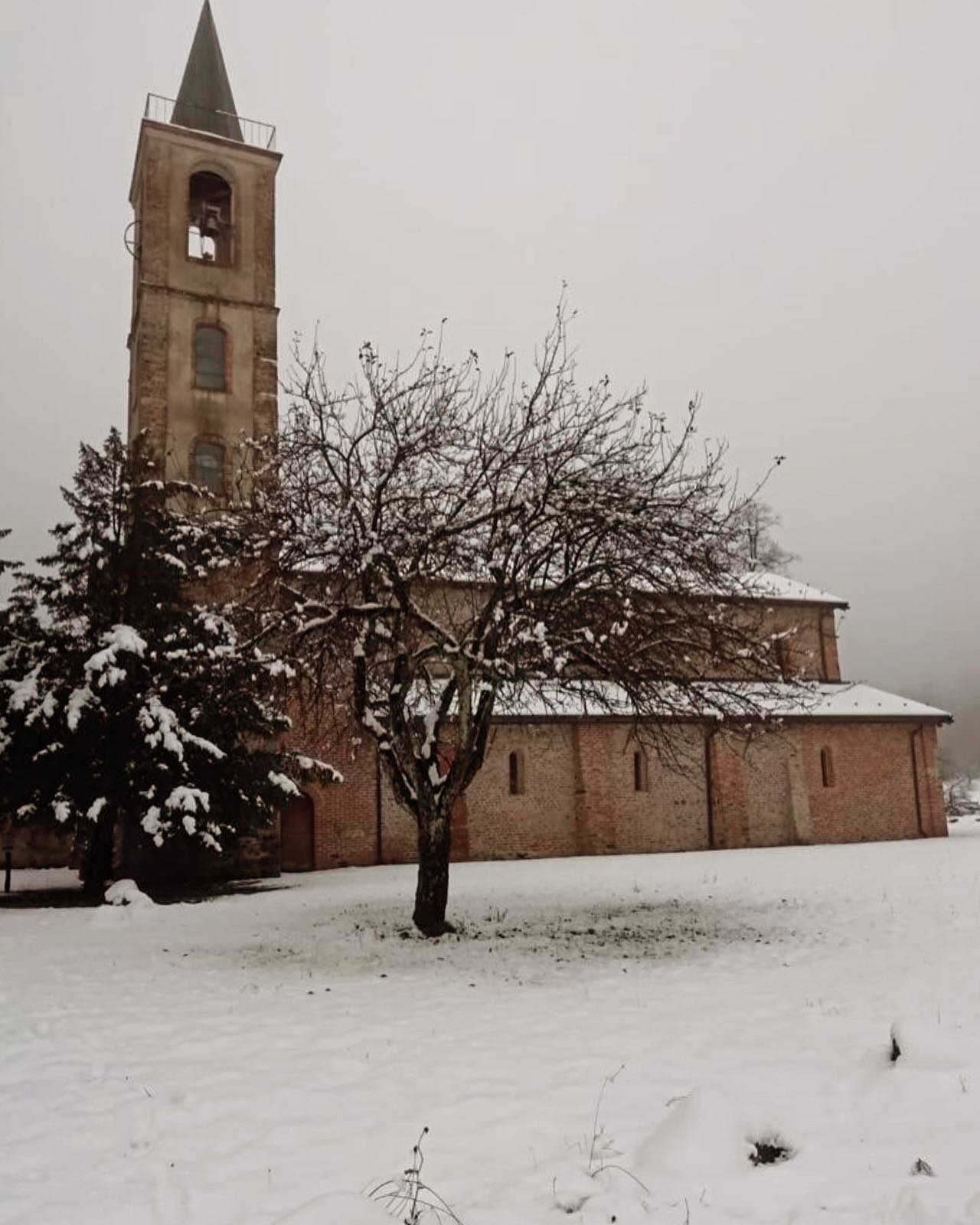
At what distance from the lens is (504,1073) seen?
619 centimetres

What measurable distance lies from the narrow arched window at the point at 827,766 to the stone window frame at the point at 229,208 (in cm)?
2296

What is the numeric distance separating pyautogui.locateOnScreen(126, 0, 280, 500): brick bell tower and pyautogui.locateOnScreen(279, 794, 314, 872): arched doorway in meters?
8.29

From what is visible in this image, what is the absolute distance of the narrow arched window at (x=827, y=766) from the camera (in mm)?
30078

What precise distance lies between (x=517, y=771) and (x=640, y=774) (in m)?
3.87

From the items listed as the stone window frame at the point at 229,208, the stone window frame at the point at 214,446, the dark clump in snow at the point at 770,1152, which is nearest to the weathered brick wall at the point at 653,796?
the stone window frame at the point at 214,446

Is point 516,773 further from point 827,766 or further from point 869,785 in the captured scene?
point 869,785

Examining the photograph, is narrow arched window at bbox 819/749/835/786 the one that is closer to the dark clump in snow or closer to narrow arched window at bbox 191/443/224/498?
narrow arched window at bbox 191/443/224/498

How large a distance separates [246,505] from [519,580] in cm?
393

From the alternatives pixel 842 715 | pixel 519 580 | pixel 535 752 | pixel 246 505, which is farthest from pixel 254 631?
pixel 842 715

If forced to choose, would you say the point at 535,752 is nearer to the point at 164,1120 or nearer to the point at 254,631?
the point at 254,631

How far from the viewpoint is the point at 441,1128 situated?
5254 millimetres

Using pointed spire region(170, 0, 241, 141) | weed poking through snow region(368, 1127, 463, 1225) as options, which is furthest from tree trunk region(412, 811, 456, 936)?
pointed spire region(170, 0, 241, 141)

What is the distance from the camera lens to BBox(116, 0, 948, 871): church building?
82.8ft

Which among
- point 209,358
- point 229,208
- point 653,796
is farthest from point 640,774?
point 229,208
